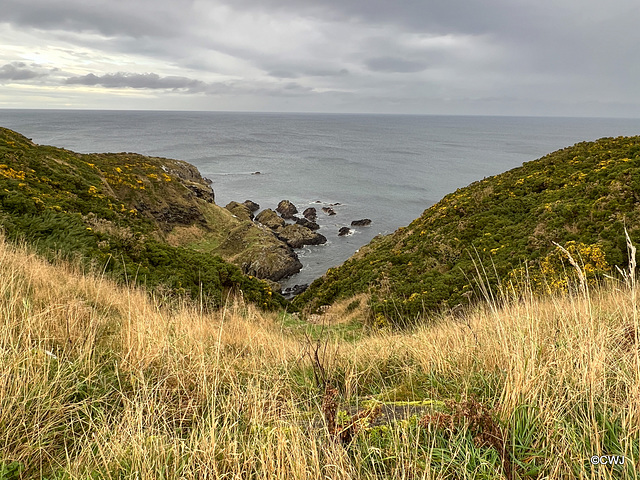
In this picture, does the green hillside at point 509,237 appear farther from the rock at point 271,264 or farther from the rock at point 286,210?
the rock at point 286,210

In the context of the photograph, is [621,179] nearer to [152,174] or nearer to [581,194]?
[581,194]

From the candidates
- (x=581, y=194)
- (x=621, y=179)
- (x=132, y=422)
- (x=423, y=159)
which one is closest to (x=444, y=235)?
(x=581, y=194)

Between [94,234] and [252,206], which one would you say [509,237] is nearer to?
[94,234]

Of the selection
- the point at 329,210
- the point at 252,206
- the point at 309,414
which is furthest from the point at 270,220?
the point at 309,414

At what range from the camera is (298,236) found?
161 feet

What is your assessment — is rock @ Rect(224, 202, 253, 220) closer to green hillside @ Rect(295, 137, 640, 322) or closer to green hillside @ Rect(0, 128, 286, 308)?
green hillside @ Rect(0, 128, 286, 308)

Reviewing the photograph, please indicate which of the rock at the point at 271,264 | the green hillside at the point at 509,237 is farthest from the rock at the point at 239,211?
the green hillside at the point at 509,237

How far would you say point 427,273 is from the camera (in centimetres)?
1469

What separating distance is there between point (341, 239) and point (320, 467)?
49.1 m

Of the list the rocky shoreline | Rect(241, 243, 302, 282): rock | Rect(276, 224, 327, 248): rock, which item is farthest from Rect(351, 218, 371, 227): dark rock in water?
Rect(241, 243, 302, 282): rock

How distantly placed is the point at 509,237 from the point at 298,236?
3638 cm

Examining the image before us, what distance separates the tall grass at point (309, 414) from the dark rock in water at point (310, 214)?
55.2 metres

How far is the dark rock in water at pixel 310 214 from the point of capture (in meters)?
59.3

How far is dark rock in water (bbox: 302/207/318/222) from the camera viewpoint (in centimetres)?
5932
